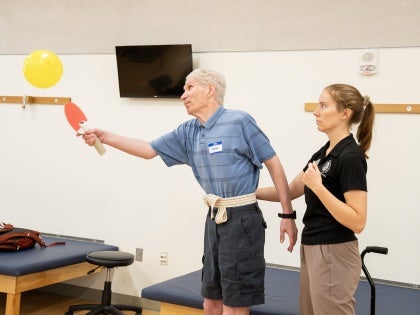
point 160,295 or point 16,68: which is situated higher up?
point 16,68

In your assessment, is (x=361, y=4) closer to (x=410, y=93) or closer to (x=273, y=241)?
(x=410, y=93)

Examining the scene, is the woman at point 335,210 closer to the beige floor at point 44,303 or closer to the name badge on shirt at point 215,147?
the name badge on shirt at point 215,147

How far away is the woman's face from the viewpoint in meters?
2.39

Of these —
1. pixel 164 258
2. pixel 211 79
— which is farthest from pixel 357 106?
pixel 164 258

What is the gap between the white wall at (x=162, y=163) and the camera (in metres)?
3.98

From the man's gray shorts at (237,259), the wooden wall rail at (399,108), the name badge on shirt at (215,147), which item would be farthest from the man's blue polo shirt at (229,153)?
the wooden wall rail at (399,108)

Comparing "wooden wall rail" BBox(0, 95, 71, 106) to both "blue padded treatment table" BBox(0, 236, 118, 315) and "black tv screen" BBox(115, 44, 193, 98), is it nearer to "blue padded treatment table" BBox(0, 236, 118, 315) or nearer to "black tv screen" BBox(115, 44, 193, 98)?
"black tv screen" BBox(115, 44, 193, 98)

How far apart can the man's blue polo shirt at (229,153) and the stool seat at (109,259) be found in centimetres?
180

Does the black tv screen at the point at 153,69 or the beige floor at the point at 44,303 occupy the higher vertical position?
the black tv screen at the point at 153,69

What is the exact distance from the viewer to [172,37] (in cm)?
482

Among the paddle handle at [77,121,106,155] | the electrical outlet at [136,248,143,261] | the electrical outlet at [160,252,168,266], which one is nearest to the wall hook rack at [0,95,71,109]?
the electrical outlet at [136,248,143,261]

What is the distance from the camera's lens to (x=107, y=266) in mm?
4285

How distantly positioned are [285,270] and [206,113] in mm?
2000

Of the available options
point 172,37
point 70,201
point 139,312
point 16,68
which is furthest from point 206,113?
point 16,68
